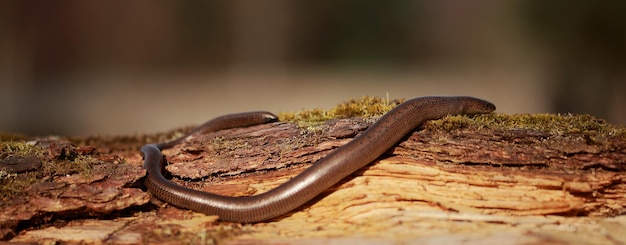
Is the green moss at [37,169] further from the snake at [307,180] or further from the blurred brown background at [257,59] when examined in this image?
the blurred brown background at [257,59]

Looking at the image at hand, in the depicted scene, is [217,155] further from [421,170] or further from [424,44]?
[424,44]

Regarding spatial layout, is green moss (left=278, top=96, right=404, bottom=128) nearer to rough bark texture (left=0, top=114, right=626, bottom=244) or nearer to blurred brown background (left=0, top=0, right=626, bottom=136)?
rough bark texture (left=0, top=114, right=626, bottom=244)

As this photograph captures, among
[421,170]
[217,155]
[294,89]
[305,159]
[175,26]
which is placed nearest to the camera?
[421,170]

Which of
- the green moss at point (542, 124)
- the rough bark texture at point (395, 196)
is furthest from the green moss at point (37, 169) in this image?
the green moss at point (542, 124)

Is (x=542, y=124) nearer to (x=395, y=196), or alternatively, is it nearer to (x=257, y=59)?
(x=395, y=196)

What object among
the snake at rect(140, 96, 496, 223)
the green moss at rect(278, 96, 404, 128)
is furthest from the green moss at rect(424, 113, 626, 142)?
the green moss at rect(278, 96, 404, 128)

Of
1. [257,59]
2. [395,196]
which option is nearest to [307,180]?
[395,196]

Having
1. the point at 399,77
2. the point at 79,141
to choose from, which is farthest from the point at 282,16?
the point at 79,141
